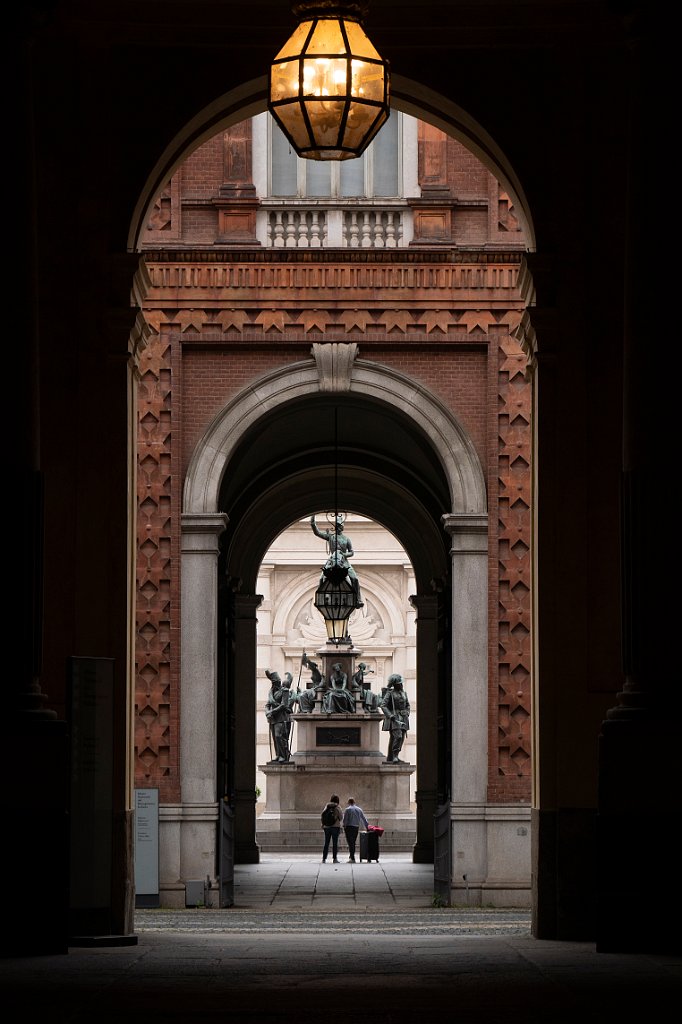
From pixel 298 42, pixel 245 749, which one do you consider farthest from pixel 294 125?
pixel 245 749

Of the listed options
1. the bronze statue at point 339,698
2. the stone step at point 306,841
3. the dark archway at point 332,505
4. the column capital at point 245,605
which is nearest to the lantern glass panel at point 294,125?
the dark archway at point 332,505

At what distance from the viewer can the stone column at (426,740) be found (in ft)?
95.0

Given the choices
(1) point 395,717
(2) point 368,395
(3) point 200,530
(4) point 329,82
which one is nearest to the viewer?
(4) point 329,82

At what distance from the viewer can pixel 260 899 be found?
2233 centimetres

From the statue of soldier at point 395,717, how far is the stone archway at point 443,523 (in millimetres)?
18762

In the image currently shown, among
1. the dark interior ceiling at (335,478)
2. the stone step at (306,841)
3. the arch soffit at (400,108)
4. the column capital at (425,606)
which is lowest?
the stone step at (306,841)

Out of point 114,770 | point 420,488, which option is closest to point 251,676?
point 420,488

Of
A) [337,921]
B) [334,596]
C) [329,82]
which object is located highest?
[329,82]

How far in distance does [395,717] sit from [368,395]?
20328 mm

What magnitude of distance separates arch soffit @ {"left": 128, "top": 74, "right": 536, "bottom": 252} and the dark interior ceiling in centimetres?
890

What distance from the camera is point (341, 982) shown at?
26.5ft

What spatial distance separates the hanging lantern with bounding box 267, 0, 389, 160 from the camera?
29.1 feet

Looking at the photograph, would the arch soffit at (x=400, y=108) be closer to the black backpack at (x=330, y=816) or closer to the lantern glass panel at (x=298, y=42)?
the lantern glass panel at (x=298, y=42)

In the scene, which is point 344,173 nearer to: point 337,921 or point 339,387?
point 339,387
